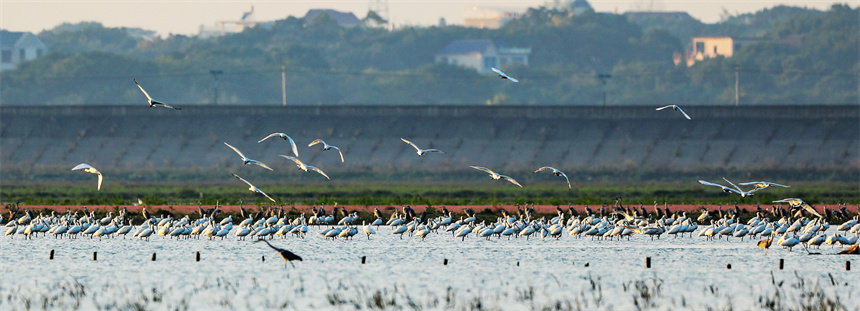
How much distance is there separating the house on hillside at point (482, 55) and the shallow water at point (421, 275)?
13674cm

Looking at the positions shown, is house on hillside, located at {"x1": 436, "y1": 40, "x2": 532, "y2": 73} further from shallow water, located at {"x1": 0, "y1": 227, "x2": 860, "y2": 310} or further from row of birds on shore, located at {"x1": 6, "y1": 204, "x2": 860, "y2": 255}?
shallow water, located at {"x1": 0, "y1": 227, "x2": 860, "y2": 310}

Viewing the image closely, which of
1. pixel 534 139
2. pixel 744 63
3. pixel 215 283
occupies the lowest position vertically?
pixel 215 283

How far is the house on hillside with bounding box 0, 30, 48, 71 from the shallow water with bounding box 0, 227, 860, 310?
5604 inches

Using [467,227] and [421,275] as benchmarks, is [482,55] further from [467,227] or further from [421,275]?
[421,275]

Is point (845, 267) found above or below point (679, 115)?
below

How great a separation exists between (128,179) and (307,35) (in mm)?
106303

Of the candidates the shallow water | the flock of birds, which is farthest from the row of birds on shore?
the shallow water

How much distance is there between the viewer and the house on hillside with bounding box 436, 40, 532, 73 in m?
184

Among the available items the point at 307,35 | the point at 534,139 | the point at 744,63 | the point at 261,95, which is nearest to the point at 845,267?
the point at 534,139

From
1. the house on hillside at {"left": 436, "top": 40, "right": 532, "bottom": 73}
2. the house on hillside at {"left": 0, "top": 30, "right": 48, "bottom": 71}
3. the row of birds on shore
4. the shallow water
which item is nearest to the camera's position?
the shallow water

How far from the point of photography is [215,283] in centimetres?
3503

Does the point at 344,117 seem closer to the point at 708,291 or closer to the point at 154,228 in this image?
the point at 154,228

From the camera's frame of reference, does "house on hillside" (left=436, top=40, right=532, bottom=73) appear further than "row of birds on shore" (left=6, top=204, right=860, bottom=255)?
Yes

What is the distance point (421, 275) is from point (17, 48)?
157 meters
